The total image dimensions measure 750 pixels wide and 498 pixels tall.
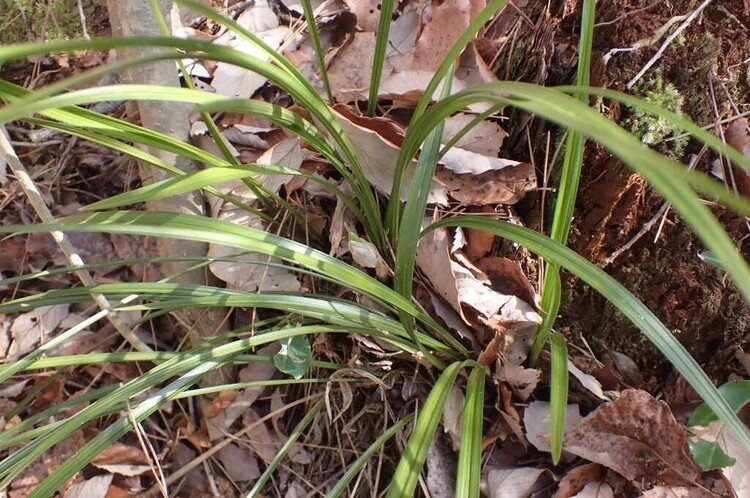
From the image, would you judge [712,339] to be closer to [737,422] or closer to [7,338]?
[737,422]

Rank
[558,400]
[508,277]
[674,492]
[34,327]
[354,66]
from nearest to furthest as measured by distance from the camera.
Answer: [558,400] < [674,492] < [508,277] < [354,66] < [34,327]

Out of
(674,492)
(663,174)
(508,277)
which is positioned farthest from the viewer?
(508,277)

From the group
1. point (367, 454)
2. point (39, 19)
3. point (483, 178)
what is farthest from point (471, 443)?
point (39, 19)

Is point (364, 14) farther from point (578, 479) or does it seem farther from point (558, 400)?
point (578, 479)

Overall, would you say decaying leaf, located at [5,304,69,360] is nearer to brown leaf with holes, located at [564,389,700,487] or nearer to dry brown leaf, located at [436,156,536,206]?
dry brown leaf, located at [436,156,536,206]

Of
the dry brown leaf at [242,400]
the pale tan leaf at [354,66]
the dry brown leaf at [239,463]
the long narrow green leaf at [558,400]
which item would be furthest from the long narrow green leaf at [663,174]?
the dry brown leaf at [239,463]

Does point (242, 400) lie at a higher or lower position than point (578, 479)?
lower
